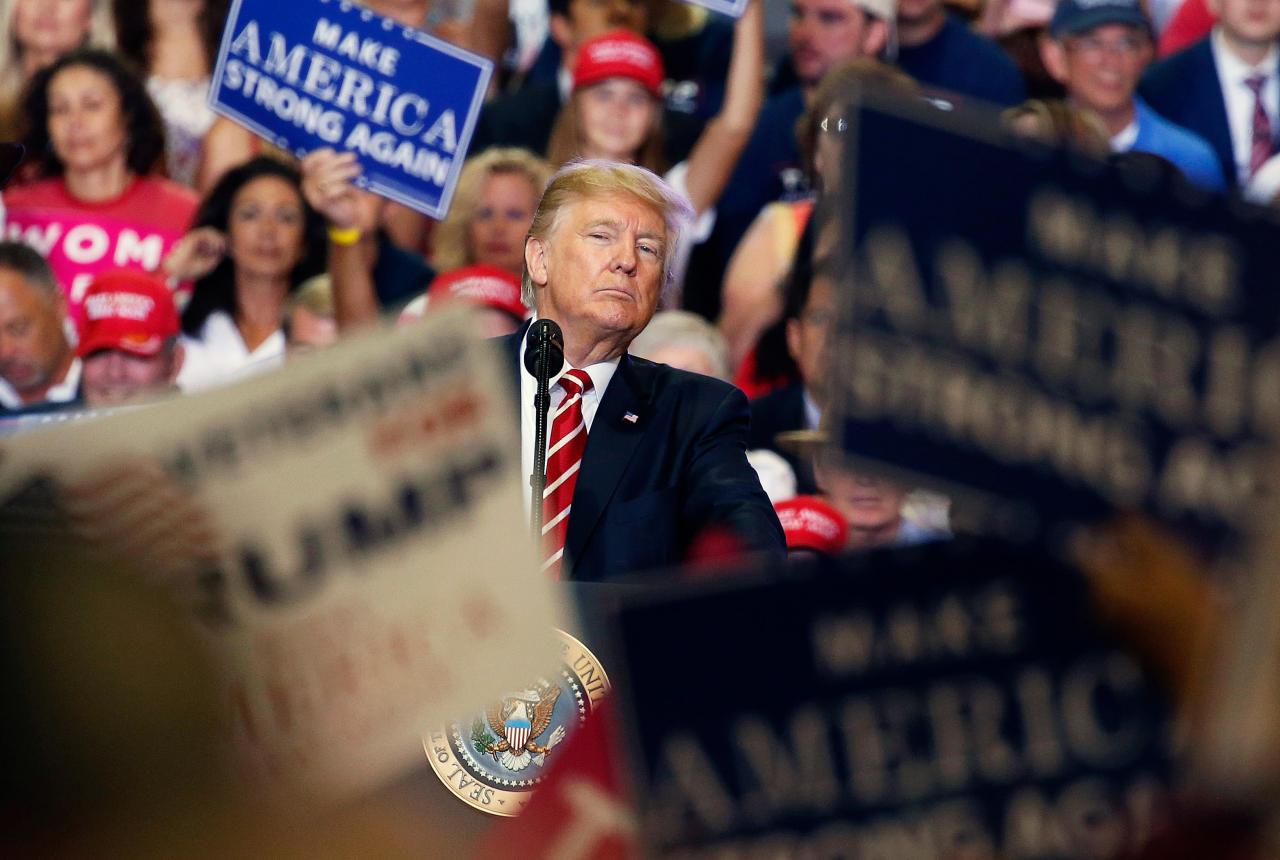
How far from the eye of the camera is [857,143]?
1768 mm

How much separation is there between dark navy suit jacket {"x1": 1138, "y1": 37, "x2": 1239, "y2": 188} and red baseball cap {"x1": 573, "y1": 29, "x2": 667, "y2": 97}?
1.36m

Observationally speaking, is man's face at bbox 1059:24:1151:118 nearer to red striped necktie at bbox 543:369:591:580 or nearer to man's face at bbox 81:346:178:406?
man's face at bbox 81:346:178:406

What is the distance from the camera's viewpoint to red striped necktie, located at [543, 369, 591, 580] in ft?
9.87

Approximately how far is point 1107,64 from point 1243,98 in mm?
402

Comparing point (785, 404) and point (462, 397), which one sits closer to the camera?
point (462, 397)

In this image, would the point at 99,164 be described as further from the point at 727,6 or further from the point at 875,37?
the point at 875,37

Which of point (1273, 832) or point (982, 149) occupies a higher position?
point (982, 149)

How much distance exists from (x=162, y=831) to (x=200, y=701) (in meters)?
0.12

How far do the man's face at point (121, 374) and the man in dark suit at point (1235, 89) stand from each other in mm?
2704

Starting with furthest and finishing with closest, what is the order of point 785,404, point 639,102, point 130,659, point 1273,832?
point 639,102 → point 785,404 → point 130,659 → point 1273,832

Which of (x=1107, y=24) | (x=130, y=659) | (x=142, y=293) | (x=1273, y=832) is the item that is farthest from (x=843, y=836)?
(x=1107, y=24)

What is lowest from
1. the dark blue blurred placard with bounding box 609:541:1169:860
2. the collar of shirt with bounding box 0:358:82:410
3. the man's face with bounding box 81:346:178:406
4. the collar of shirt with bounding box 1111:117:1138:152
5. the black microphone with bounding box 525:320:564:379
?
the collar of shirt with bounding box 0:358:82:410

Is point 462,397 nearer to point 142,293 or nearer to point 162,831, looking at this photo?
point 162,831

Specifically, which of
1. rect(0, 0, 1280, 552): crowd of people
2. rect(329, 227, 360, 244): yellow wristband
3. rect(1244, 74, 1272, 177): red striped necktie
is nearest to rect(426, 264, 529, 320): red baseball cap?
rect(0, 0, 1280, 552): crowd of people
